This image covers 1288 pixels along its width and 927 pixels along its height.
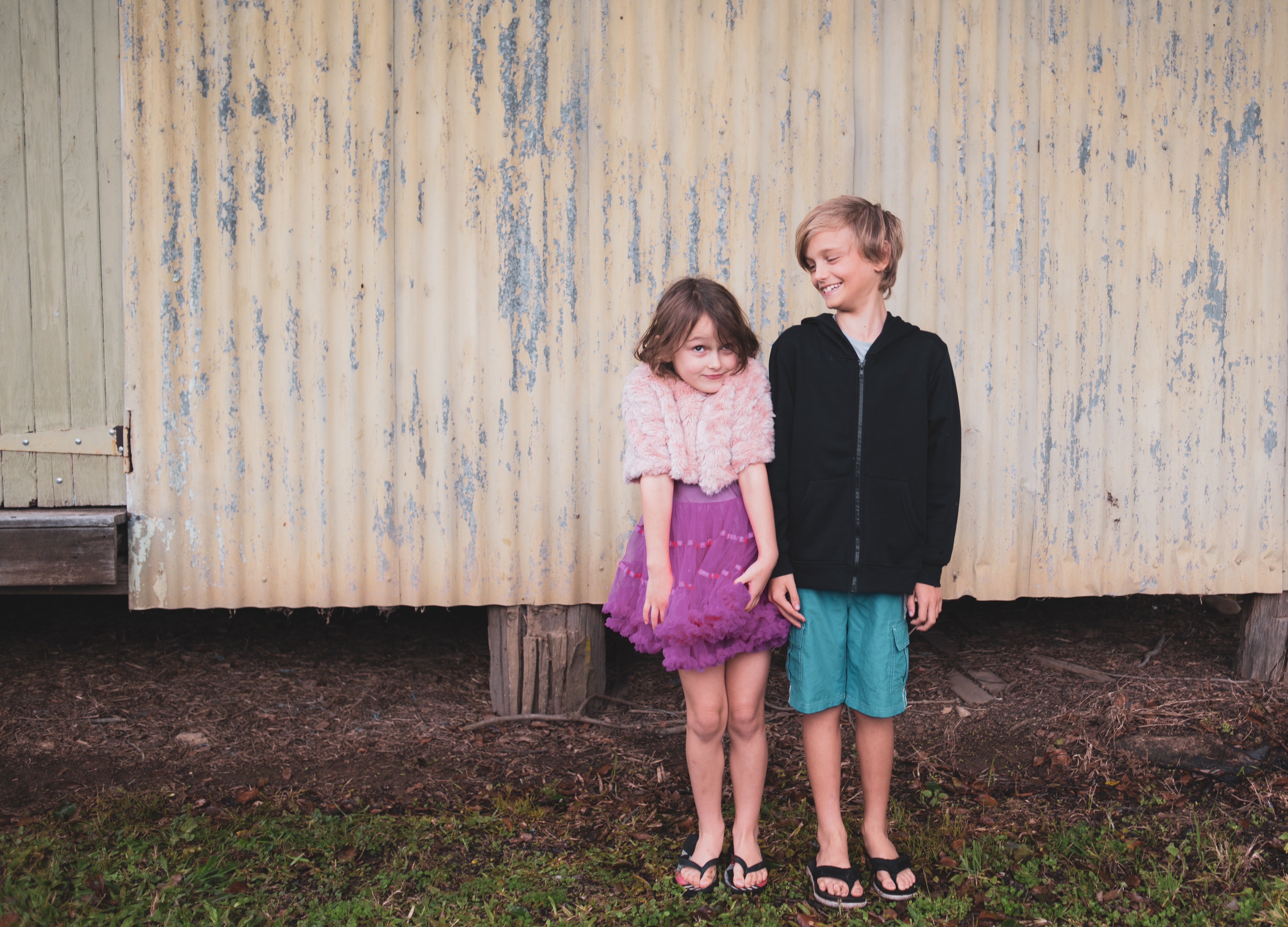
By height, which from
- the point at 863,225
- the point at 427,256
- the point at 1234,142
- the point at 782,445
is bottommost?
the point at 782,445

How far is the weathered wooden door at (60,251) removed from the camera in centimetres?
362

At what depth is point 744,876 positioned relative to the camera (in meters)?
2.42

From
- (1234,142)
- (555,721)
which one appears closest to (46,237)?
(555,721)

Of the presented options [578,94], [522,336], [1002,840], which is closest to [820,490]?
[1002,840]

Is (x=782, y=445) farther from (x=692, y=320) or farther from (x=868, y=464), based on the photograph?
(x=692, y=320)

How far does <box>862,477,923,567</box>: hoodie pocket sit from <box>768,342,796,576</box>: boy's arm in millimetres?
215

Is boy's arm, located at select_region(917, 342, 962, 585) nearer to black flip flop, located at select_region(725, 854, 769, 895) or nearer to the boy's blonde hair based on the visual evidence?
the boy's blonde hair

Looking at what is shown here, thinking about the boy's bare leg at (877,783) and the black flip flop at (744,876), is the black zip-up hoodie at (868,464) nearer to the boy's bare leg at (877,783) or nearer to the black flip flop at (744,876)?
the boy's bare leg at (877,783)

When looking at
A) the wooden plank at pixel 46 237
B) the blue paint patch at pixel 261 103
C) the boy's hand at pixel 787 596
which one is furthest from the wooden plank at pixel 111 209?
the boy's hand at pixel 787 596

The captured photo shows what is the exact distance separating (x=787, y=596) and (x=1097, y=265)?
2.40m

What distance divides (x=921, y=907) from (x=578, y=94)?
317cm

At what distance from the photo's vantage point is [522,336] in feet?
11.5

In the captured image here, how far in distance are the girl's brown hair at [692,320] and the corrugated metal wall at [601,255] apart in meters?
1.21

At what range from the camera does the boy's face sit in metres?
2.29
